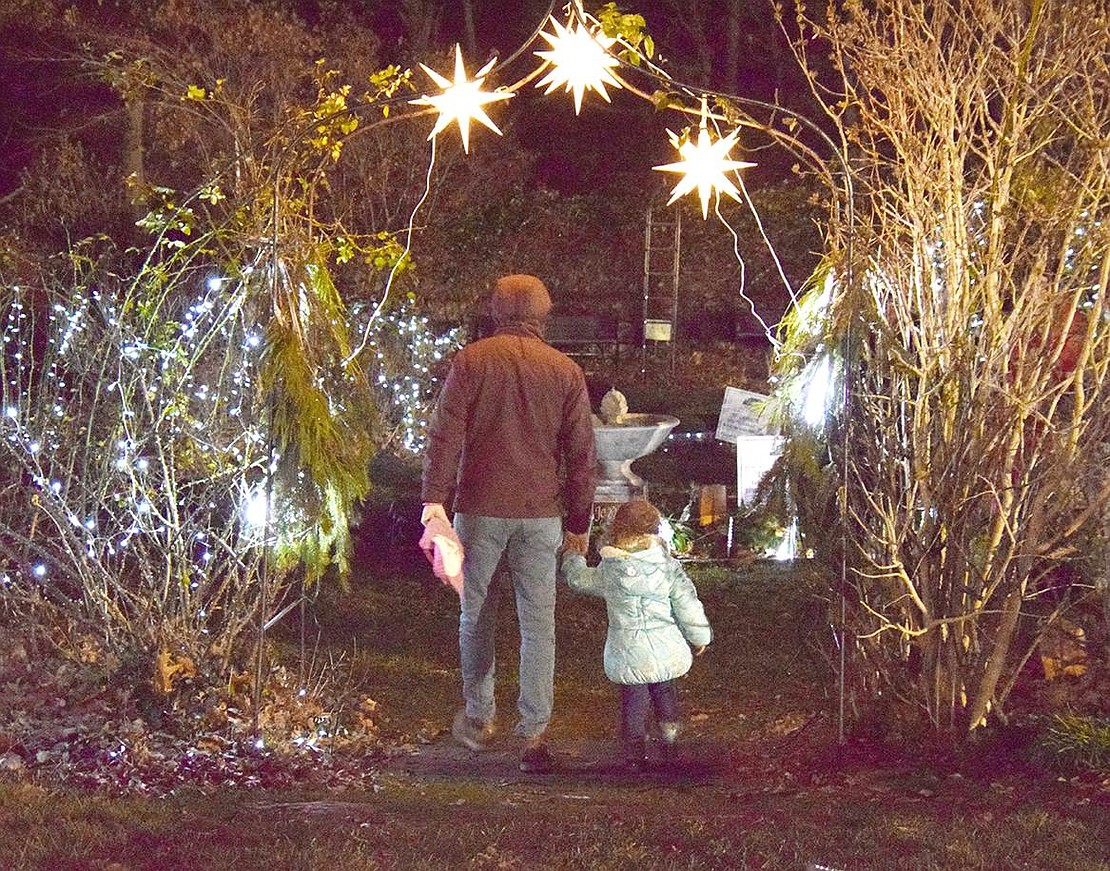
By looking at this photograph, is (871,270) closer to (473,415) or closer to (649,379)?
(473,415)

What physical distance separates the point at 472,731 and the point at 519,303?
176 centimetres

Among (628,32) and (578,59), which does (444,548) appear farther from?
(628,32)

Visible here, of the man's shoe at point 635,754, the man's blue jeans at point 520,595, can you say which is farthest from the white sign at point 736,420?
the man's blue jeans at point 520,595

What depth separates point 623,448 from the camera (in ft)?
29.9

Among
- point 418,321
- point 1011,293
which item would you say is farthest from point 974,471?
point 418,321

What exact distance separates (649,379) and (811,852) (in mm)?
14210

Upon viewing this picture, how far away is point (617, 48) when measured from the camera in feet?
18.2

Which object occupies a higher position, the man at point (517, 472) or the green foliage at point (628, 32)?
the green foliage at point (628, 32)

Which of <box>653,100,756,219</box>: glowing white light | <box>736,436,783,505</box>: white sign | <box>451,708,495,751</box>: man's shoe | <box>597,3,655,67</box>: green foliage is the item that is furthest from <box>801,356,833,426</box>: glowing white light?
<box>736,436,783,505</box>: white sign

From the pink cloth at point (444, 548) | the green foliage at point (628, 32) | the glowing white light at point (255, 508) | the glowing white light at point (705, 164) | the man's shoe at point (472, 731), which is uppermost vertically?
the green foliage at point (628, 32)

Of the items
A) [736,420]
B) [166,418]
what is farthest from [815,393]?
[736,420]

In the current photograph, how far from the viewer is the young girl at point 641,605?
209 inches

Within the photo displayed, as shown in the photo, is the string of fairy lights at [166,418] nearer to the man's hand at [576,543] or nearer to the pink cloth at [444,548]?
the pink cloth at [444,548]

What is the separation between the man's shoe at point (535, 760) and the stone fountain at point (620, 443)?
3740 mm
